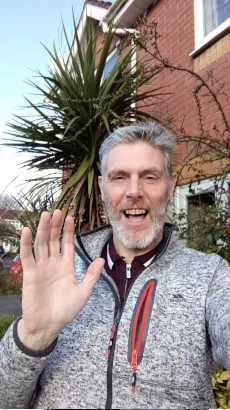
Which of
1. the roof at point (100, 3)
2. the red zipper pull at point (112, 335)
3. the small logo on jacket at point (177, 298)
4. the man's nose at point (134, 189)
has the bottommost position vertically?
the red zipper pull at point (112, 335)

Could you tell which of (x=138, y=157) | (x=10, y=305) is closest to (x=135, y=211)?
(x=138, y=157)

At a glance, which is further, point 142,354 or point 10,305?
point 10,305

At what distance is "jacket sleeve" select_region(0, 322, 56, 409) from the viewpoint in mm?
1269

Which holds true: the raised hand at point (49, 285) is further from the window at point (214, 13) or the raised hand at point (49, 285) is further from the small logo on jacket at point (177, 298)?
the window at point (214, 13)

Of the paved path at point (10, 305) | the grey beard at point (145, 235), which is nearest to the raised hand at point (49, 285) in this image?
the grey beard at point (145, 235)

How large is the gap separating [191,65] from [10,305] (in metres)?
6.47

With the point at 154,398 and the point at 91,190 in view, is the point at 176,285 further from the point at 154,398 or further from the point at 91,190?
the point at 91,190

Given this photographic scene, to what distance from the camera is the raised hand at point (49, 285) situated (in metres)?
1.28

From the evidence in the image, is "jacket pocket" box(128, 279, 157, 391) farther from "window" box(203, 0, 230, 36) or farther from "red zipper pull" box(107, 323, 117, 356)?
"window" box(203, 0, 230, 36)

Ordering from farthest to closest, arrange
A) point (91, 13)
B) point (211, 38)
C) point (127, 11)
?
point (91, 13), point (127, 11), point (211, 38)

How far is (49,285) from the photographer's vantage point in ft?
4.45

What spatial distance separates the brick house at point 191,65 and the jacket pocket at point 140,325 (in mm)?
3286

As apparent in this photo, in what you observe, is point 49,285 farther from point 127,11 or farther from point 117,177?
point 127,11

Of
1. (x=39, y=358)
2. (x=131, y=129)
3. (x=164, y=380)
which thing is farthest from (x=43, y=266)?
(x=131, y=129)
